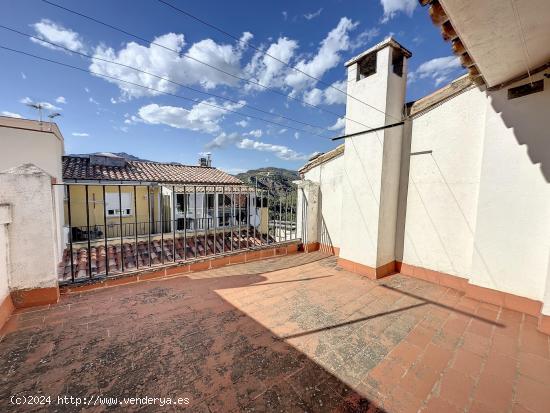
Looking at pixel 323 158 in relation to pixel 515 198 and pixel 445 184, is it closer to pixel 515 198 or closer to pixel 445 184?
pixel 445 184

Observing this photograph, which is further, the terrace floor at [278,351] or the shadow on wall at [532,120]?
the shadow on wall at [532,120]

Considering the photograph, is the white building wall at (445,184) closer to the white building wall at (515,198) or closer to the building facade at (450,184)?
the building facade at (450,184)

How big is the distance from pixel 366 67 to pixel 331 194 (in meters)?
2.67

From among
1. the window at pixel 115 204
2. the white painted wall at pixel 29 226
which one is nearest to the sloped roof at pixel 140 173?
the window at pixel 115 204

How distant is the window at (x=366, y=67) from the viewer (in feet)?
13.7

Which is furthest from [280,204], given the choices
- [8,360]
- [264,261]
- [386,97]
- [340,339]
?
[8,360]

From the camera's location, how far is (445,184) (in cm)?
373

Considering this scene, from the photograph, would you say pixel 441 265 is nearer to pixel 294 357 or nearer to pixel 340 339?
pixel 340 339

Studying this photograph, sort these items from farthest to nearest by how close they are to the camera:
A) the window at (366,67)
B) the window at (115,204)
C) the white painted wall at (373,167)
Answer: the window at (115,204)
the window at (366,67)
the white painted wall at (373,167)

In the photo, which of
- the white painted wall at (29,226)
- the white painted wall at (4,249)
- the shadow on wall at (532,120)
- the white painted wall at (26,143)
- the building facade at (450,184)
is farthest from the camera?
the white painted wall at (26,143)

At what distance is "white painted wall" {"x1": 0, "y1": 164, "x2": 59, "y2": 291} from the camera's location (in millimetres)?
2438

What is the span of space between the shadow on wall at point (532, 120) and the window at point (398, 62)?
5.06ft

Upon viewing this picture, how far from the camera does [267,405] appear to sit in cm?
155

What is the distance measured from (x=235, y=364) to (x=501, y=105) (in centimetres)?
447
